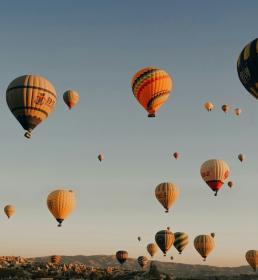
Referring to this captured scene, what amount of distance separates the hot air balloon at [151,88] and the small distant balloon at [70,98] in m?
17.2

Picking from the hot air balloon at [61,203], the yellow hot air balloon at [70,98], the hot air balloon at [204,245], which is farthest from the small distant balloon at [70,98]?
the hot air balloon at [204,245]

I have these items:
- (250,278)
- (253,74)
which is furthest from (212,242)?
(250,278)

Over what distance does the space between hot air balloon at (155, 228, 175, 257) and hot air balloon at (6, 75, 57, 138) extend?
1581 inches

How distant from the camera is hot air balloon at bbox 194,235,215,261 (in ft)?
269

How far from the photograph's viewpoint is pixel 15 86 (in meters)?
50.3

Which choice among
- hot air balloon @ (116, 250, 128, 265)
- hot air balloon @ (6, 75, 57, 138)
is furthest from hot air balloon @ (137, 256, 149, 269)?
hot air balloon @ (6, 75, 57, 138)

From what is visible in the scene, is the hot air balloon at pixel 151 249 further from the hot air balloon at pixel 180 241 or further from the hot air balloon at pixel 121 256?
the hot air balloon at pixel 180 241

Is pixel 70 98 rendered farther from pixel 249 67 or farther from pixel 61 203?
pixel 249 67

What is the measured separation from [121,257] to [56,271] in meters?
20.3

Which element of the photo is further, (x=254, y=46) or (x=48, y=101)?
(x=48, y=101)

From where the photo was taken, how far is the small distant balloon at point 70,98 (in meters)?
73.1

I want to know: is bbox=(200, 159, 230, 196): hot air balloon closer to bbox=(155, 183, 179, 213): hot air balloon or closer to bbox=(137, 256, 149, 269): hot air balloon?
bbox=(155, 183, 179, 213): hot air balloon

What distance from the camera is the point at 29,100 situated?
49.1m

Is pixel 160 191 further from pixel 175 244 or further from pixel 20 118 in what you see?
pixel 20 118
